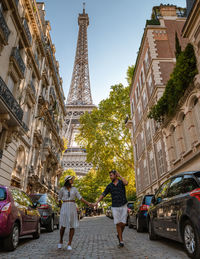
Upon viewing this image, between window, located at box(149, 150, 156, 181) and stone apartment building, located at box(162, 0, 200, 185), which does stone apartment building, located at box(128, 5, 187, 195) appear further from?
stone apartment building, located at box(162, 0, 200, 185)

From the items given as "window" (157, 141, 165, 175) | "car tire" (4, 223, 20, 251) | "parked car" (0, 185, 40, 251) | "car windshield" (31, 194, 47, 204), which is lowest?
"car tire" (4, 223, 20, 251)

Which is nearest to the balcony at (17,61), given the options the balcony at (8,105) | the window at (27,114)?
the balcony at (8,105)

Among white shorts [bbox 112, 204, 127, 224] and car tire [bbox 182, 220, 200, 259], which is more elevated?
white shorts [bbox 112, 204, 127, 224]

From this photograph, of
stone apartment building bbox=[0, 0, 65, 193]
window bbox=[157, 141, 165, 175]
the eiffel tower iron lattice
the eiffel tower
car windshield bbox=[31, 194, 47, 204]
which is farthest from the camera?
the eiffel tower iron lattice

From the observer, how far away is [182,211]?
14.7 feet

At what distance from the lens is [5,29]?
12.6 m

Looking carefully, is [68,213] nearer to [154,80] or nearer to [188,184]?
[188,184]

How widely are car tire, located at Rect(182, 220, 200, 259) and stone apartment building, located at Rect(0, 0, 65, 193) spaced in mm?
9082

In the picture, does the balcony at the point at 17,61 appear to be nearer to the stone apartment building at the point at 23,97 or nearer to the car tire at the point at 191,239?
the stone apartment building at the point at 23,97

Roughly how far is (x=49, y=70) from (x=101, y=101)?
27.7 feet

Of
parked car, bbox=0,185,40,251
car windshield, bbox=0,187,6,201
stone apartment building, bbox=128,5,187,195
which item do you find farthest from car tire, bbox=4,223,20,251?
stone apartment building, bbox=128,5,187,195

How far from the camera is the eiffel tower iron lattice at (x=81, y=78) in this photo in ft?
283

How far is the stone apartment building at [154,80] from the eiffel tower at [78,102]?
1620 inches

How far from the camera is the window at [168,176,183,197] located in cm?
509
